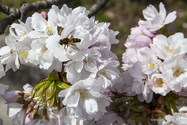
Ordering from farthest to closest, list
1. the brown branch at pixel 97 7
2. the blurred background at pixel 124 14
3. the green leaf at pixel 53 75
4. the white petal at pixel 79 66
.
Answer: the blurred background at pixel 124 14
the brown branch at pixel 97 7
the green leaf at pixel 53 75
the white petal at pixel 79 66

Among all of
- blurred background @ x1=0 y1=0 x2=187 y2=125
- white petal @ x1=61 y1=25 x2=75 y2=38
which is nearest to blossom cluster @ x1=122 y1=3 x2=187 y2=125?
white petal @ x1=61 y1=25 x2=75 y2=38

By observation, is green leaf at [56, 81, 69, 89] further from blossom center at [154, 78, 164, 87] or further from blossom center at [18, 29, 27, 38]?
blossom center at [154, 78, 164, 87]

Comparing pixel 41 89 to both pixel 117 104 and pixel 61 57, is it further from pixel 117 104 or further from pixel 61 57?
pixel 117 104

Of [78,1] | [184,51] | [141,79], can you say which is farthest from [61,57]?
[78,1]

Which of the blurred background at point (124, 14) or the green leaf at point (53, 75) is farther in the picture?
the blurred background at point (124, 14)

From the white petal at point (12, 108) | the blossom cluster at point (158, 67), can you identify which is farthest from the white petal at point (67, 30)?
the white petal at point (12, 108)

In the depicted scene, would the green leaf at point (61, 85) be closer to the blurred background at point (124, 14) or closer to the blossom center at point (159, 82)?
the blossom center at point (159, 82)

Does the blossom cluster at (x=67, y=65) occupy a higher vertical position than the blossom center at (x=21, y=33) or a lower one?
lower

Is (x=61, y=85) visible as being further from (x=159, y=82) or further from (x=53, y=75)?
(x=159, y=82)
